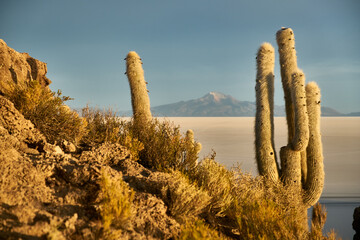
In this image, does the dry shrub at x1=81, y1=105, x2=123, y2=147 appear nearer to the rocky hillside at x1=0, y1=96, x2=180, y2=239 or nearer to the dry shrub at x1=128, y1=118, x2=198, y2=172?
the dry shrub at x1=128, y1=118, x2=198, y2=172

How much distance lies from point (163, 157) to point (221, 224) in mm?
1918

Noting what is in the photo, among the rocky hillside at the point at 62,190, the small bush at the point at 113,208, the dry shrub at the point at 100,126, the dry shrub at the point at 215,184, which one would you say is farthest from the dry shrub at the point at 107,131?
the small bush at the point at 113,208

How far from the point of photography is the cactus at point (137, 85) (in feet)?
32.7

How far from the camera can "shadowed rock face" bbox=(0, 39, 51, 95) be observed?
7.43 m

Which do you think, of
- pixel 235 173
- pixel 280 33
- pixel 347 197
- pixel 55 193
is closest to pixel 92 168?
pixel 55 193

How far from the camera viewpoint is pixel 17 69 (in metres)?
8.18

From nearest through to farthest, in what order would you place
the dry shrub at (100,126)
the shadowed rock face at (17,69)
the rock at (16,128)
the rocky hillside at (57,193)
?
the rocky hillside at (57,193) → the rock at (16,128) → the dry shrub at (100,126) → the shadowed rock face at (17,69)

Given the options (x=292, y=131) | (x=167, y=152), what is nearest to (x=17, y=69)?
(x=167, y=152)

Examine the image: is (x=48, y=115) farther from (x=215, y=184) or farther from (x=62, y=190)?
(x=215, y=184)

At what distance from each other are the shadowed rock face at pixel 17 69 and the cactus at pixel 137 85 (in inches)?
97.8

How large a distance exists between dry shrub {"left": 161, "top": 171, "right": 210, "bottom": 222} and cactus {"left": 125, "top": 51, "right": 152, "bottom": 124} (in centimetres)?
531

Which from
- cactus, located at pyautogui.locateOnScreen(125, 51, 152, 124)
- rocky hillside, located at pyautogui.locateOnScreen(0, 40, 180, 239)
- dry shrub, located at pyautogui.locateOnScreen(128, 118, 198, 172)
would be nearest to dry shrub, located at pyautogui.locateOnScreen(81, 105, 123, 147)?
dry shrub, located at pyautogui.locateOnScreen(128, 118, 198, 172)

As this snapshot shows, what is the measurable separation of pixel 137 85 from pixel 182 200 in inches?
246

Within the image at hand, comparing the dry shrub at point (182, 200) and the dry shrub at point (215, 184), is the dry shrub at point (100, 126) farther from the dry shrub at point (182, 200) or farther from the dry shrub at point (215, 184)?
the dry shrub at point (182, 200)
